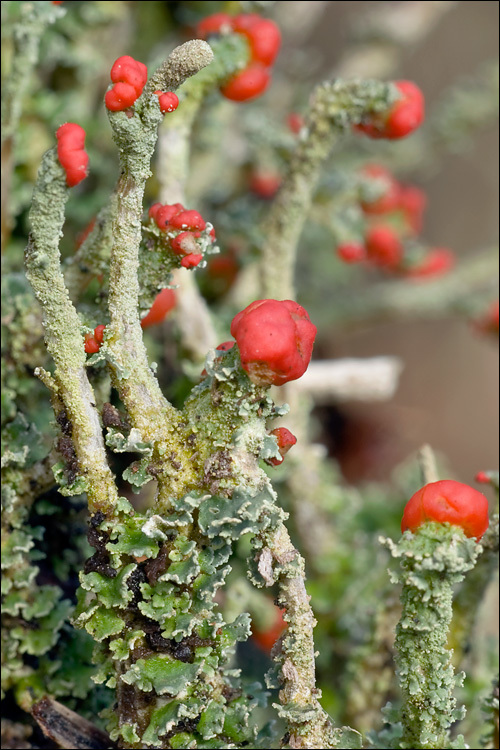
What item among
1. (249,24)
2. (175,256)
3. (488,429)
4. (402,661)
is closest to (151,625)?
(402,661)

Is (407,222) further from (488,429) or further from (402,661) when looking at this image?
(402,661)

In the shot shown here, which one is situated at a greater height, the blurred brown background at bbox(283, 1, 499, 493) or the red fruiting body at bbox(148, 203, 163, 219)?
the blurred brown background at bbox(283, 1, 499, 493)

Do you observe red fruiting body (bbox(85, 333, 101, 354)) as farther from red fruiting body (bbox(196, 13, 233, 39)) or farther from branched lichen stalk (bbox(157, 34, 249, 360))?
red fruiting body (bbox(196, 13, 233, 39))

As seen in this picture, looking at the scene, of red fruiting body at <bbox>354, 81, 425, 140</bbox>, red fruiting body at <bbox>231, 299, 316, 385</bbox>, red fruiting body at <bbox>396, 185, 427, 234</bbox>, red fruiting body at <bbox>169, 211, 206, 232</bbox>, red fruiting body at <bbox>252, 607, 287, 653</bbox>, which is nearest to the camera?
red fruiting body at <bbox>231, 299, 316, 385</bbox>

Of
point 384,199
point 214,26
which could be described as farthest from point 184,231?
point 384,199

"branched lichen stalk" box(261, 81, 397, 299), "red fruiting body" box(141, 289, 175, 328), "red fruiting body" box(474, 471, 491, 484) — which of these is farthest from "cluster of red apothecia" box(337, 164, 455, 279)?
"red fruiting body" box(474, 471, 491, 484)

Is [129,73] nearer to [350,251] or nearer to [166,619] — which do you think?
[166,619]
